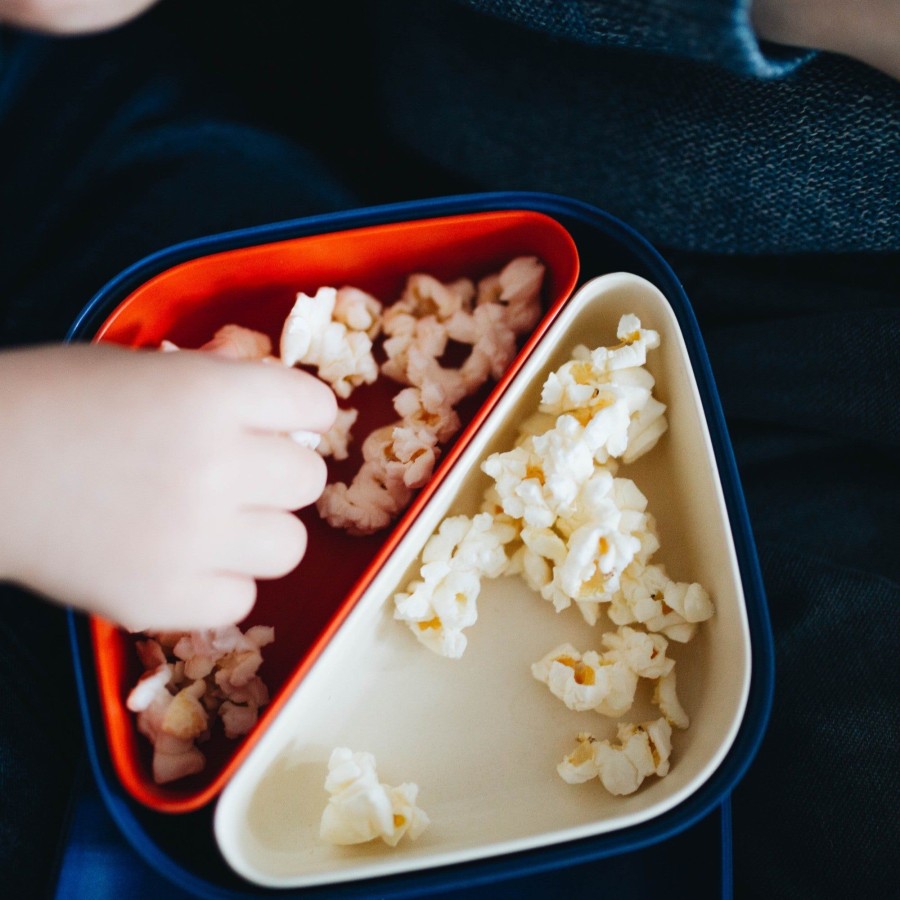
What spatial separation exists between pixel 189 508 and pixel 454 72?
44 cm

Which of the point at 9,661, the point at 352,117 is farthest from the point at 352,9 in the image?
the point at 9,661

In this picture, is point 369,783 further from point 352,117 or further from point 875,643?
point 352,117

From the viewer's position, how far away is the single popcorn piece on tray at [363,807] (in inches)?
19.7

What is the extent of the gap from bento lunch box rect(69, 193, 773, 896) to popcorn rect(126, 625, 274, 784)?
14 millimetres

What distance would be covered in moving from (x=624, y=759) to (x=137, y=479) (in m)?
0.34

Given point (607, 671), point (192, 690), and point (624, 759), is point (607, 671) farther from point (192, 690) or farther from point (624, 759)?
point (192, 690)

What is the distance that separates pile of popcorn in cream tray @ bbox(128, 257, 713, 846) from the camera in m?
0.52

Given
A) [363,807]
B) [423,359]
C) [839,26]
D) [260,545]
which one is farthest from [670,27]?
[363,807]

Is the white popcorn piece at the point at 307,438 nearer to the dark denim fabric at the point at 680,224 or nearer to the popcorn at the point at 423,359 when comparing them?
the popcorn at the point at 423,359

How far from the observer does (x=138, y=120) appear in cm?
69

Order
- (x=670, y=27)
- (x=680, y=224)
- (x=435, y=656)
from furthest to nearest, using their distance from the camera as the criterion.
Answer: (x=680, y=224)
(x=435, y=656)
(x=670, y=27)

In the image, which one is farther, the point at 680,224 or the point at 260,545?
the point at 680,224

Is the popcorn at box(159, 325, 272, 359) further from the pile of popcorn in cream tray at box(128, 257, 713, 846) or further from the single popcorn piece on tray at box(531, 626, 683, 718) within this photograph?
the single popcorn piece on tray at box(531, 626, 683, 718)

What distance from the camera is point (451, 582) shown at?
541mm
